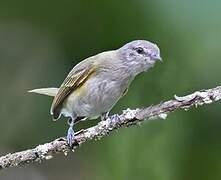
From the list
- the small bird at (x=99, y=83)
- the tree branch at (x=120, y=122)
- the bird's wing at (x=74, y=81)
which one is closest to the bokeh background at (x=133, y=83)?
the small bird at (x=99, y=83)

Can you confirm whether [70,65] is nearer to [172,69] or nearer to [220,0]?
[172,69]

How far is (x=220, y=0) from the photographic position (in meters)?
2.91

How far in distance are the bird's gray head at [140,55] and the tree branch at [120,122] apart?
51 cm

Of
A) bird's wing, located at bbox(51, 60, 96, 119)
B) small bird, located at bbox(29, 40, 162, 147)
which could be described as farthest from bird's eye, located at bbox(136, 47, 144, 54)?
bird's wing, located at bbox(51, 60, 96, 119)

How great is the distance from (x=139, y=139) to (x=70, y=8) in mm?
910

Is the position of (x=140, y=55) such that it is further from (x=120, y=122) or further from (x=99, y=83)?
(x=120, y=122)

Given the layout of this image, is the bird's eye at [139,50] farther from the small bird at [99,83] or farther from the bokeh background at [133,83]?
the bokeh background at [133,83]

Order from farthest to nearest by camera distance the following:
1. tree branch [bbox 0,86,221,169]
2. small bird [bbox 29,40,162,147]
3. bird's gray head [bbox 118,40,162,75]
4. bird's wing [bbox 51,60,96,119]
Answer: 1. bird's wing [bbox 51,60,96,119]
2. small bird [bbox 29,40,162,147]
3. bird's gray head [bbox 118,40,162,75]
4. tree branch [bbox 0,86,221,169]

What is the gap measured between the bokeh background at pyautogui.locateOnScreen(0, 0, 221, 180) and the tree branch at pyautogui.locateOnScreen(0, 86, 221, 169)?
0.54 metres

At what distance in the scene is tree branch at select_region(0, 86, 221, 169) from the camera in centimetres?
224

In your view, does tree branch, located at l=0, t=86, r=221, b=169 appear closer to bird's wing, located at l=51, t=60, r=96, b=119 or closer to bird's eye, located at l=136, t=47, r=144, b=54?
bird's eye, located at l=136, t=47, r=144, b=54

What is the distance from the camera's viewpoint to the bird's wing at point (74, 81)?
123 inches

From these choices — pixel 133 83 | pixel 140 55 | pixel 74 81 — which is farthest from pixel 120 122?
pixel 133 83

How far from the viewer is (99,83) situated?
3.07m
